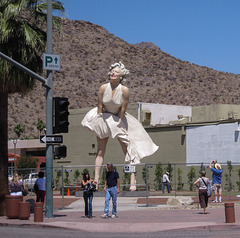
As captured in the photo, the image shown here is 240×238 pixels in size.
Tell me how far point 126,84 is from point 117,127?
7223cm

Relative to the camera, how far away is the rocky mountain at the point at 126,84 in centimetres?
9540

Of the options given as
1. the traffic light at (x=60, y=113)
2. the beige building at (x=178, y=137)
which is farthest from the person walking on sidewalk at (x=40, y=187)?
the beige building at (x=178, y=137)

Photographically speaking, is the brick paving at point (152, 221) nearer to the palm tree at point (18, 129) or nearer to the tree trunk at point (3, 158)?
the tree trunk at point (3, 158)

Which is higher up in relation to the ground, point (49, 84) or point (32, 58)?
point (32, 58)

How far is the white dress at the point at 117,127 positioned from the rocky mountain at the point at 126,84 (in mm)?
57482

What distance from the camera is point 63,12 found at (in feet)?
73.0

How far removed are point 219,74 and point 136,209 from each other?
87.7 m

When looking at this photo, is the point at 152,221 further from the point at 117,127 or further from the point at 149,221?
the point at 117,127

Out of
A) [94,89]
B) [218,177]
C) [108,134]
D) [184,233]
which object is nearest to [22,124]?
[94,89]

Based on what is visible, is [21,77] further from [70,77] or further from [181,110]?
[70,77]

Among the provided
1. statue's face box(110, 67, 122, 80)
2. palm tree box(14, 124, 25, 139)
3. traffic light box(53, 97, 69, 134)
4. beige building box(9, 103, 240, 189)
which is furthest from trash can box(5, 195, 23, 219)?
palm tree box(14, 124, 25, 139)

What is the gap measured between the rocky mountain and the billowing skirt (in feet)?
188

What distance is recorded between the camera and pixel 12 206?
775 inches

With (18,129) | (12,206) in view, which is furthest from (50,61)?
(18,129)
